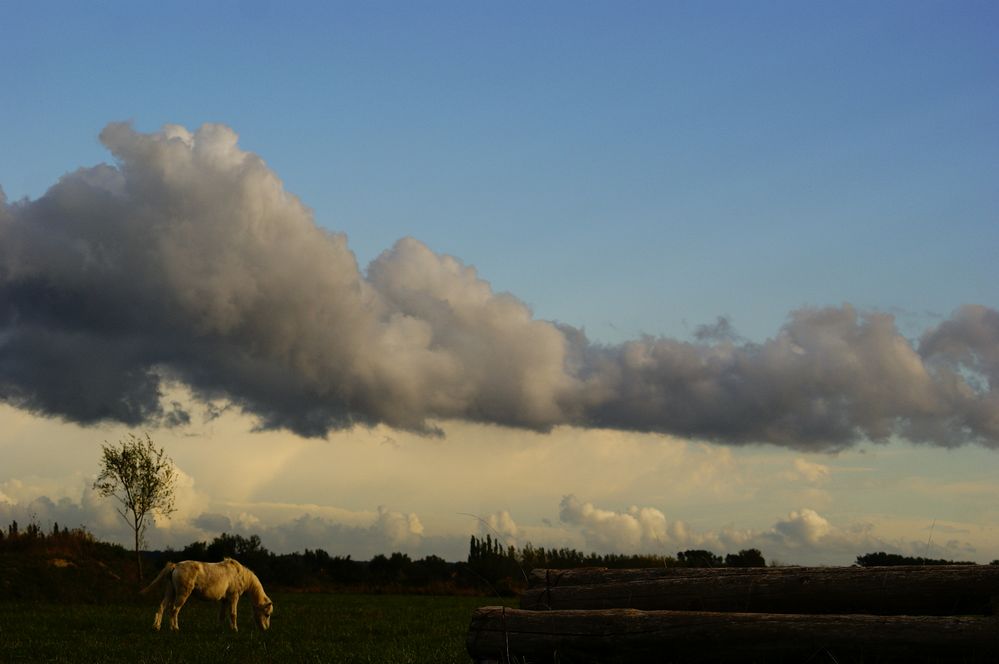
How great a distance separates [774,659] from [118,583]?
4054cm

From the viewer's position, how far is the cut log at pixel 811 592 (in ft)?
31.8

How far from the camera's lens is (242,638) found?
68.2 feet

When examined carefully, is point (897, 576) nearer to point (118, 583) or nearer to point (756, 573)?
point (756, 573)

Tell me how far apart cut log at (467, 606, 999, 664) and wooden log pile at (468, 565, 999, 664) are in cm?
1

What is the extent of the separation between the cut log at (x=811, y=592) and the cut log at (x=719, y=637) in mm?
791

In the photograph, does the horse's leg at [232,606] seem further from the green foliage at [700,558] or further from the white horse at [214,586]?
the green foliage at [700,558]

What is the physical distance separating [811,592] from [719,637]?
1.41 meters

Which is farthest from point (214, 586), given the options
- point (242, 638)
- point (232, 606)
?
point (242, 638)

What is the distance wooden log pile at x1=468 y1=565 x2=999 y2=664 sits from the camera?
8938mm

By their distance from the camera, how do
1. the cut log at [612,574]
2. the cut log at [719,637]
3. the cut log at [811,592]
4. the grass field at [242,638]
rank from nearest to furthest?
the cut log at [719,637] < the cut log at [811,592] < the cut log at [612,574] < the grass field at [242,638]

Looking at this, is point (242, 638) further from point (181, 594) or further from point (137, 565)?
point (137, 565)

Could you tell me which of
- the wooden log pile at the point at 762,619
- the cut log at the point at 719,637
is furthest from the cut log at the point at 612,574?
the cut log at the point at 719,637

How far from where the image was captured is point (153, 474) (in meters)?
51.3

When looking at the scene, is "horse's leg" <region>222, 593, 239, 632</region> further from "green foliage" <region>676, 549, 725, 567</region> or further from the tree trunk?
the tree trunk
